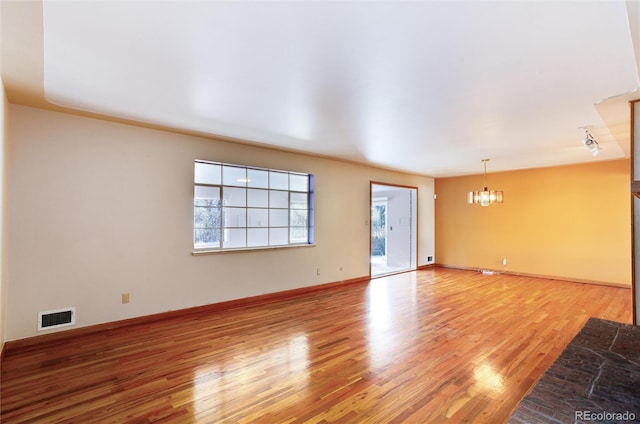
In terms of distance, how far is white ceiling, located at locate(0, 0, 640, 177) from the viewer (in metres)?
1.73

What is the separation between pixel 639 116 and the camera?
2.91 metres

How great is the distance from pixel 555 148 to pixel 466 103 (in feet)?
A: 9.89

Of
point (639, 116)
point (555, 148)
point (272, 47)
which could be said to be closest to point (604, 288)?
point (555, 148)

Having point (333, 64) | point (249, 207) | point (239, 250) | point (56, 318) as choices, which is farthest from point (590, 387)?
point (56, 318)

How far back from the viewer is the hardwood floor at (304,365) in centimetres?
214

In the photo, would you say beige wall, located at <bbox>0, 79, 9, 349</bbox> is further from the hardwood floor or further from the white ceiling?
the hardwood floor

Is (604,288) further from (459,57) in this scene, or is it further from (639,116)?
(459,57)

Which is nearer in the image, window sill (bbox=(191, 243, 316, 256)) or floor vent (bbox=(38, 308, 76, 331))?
floor vent (bbox=(38, 308, 76, 331))

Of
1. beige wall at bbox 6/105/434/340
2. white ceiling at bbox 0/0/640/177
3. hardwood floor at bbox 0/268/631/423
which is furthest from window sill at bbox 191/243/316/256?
white ceiling at bbox 0/0/640/177

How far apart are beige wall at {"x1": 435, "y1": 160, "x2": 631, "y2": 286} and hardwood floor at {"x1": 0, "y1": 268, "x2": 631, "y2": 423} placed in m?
2.02

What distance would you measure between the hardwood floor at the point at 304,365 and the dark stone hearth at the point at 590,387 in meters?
0.73

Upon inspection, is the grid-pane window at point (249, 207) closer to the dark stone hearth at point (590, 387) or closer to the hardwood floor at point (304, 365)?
the hardwood floor at point (304, 365)

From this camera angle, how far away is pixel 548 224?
6.89 meters

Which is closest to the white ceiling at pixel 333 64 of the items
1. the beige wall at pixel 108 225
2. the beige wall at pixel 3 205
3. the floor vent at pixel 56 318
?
the beige wall at pixel 3 205
